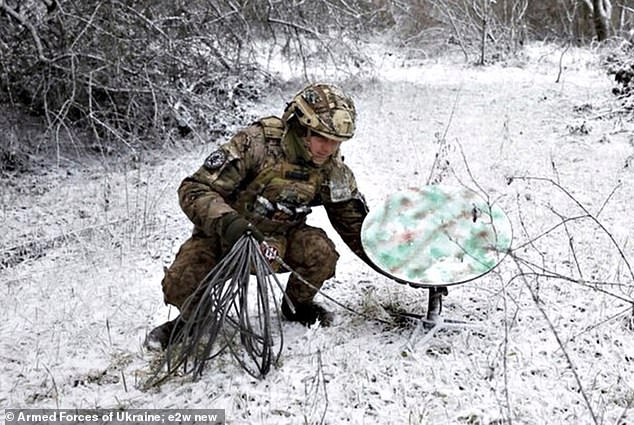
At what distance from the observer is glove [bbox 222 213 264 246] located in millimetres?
2756

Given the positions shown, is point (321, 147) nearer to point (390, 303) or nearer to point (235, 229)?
point (235, 229)

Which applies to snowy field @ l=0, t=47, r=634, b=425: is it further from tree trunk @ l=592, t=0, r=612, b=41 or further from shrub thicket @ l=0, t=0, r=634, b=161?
tree trunk @ l=592, t=0, r=612, b=41

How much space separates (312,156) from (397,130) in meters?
4.18

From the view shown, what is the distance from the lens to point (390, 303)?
360 cm

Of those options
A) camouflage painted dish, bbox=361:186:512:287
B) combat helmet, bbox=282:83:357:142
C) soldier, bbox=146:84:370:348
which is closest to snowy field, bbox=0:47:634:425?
camouflage painted dish, bbox=361:186:512:287

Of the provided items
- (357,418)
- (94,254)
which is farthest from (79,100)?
(357,418)

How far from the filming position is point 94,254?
4715 millimetres

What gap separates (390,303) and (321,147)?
97 cm

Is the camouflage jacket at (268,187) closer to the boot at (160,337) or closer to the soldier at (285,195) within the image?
the soldier at (285,195)

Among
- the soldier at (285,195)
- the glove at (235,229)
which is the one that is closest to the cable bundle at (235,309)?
the glove at (235,229)

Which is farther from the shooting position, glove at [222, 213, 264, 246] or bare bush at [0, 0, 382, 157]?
bare bush at [0, 0, 382, 157]

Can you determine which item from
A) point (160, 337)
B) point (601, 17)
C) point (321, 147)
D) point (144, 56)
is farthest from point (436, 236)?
point (601, 17)

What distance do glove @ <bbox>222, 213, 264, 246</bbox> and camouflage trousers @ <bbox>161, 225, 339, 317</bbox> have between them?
470mm

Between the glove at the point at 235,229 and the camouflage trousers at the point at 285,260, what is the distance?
470mm
